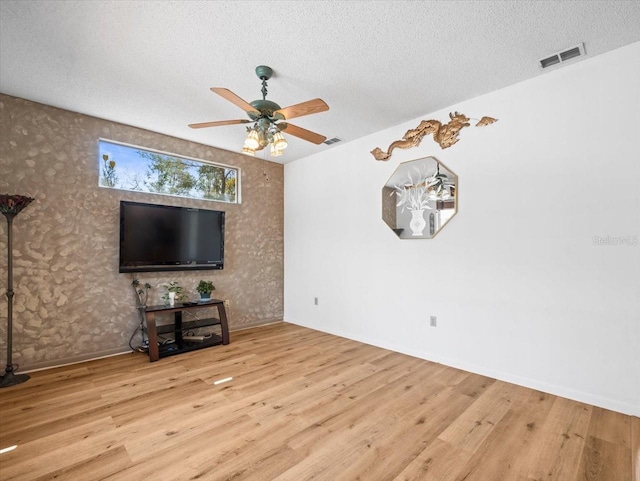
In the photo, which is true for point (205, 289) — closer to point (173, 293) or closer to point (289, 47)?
point (173, 293)

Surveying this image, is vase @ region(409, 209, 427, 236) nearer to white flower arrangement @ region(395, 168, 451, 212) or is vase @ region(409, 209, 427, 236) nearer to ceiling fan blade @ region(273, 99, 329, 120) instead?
white flower arrangement @ region(395, 168, 451, 212)

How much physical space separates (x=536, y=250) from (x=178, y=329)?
159 inches

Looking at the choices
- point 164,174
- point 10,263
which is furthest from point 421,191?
point 10,263

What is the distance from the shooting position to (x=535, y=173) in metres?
2.82

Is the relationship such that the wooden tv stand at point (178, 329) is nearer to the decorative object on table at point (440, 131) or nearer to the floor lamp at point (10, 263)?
the floor lamp at point (10, 263)

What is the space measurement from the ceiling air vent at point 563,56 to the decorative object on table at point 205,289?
14.2 feet

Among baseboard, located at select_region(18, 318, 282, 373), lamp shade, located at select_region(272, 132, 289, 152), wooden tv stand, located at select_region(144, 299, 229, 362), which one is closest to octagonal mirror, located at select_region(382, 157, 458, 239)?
lamp shade, located at select_region(272, 132, 289, 152)

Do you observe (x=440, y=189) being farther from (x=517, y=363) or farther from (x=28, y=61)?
(x=28, y=61)

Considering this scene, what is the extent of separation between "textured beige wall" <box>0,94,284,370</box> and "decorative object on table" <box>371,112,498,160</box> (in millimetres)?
3054

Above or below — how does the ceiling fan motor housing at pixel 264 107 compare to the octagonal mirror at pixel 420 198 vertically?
above

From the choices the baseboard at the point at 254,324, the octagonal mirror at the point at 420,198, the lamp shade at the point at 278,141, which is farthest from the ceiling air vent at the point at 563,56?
the baseboard at the point at 254,324

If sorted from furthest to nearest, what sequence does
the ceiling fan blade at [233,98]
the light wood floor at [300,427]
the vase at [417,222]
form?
the vase at [417,222] < the ceiling fan blade at [233,98] < the light wood floor at [300,427]

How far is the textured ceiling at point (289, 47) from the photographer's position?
2.04m

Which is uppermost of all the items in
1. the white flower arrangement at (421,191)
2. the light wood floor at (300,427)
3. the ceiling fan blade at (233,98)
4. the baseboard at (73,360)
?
the ceiling fan blade at (233,98)
